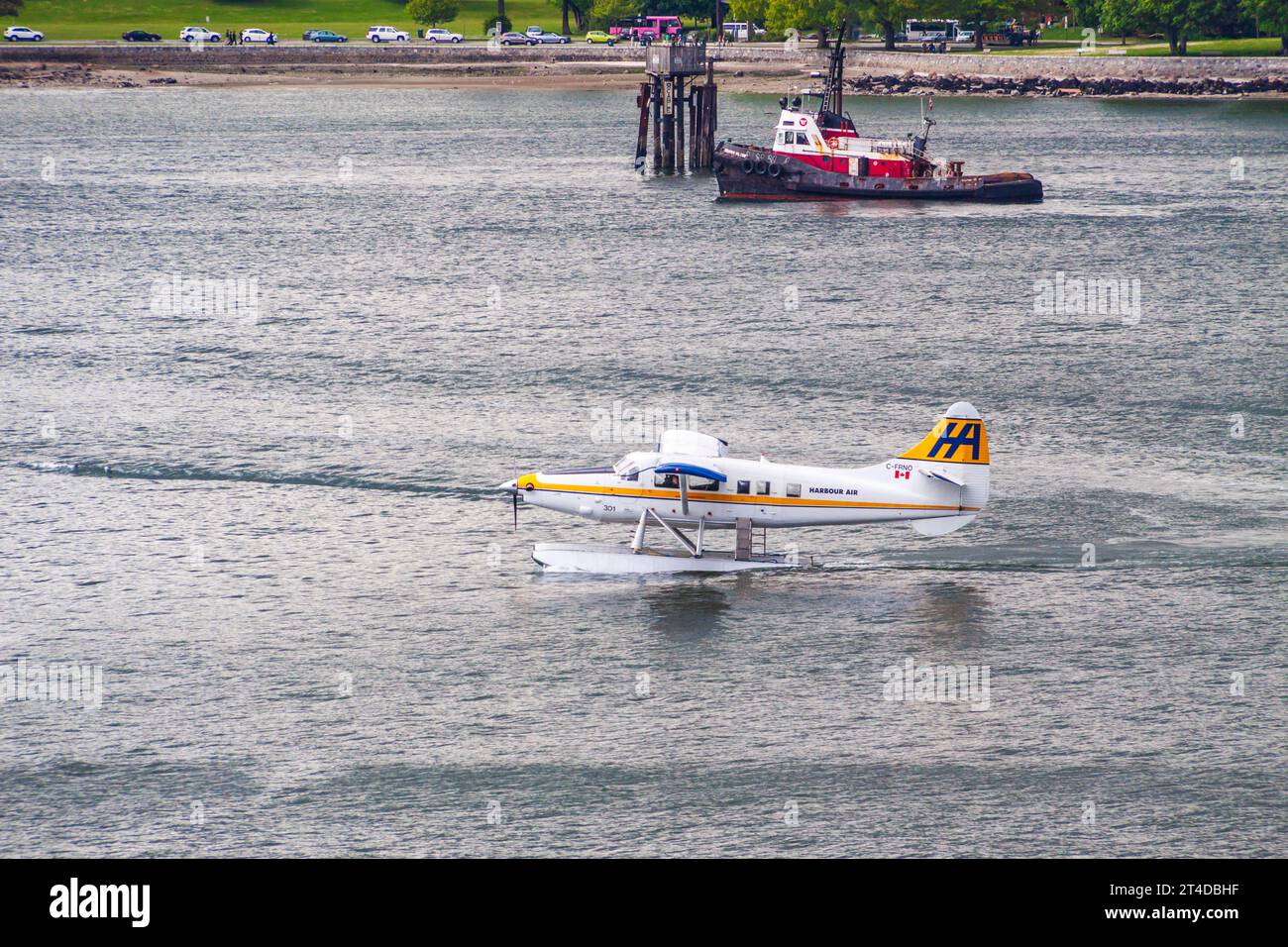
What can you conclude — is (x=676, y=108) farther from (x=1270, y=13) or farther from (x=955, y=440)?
(x=955, y=440)

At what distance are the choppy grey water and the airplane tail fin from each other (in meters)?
2.01

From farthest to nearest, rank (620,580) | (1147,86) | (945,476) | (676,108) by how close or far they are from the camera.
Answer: (1147,86)
(676,108)
(620,580)
(945,476)

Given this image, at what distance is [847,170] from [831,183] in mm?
1424

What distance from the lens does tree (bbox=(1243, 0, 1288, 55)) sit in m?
182

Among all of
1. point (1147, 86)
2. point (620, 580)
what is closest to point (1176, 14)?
point (1147, 86)

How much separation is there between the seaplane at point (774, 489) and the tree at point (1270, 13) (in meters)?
156

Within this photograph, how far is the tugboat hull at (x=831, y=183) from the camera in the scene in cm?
11781

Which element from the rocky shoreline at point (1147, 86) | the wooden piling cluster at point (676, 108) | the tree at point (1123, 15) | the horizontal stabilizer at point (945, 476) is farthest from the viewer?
the tree at point (1123, 15)

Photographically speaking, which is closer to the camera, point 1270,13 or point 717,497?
point 717,497

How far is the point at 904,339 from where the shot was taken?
76188 mm

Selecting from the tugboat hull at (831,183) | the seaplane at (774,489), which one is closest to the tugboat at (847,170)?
the tugboat hull at (831,183)

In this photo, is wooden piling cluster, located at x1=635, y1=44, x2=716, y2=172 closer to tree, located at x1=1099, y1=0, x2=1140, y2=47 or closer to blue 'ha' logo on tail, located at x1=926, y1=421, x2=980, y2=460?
tree, located at x1=1099, y1=0, x2=1140, y2=47

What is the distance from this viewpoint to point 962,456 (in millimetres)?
45094

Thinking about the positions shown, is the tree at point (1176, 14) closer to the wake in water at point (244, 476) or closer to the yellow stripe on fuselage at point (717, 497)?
the wake in water at point (244, 476)
